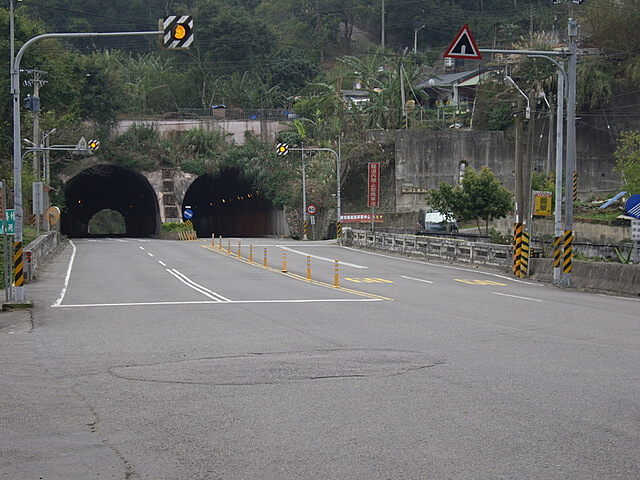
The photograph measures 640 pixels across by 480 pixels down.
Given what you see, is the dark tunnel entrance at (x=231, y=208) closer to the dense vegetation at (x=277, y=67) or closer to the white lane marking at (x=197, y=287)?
the dense vegetation at (x=277, y=67)

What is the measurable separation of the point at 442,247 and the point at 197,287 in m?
16.6

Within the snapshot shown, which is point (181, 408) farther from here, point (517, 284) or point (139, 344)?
point (517, 284)

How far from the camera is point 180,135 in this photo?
8331 centimetres

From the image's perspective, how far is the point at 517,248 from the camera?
107ft

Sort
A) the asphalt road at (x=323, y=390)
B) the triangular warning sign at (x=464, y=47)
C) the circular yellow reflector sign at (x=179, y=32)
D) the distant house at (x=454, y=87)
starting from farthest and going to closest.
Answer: the distant house at (x=454, y=87), the triangular warning sign at (x=464, y=47), the circular yellow reflector sign at (x=179, y=32), the asphalt road at (x=323, y=390)

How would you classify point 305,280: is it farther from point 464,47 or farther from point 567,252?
point 464,47

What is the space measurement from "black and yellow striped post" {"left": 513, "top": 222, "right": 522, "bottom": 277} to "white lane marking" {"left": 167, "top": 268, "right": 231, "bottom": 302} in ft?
40.8

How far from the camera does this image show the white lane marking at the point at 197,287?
939 inches

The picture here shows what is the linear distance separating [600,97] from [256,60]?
47.4 meters

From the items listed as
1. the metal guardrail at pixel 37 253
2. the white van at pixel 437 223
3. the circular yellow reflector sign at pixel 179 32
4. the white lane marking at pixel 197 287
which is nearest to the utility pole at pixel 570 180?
the white lane marking at pixel 197 287

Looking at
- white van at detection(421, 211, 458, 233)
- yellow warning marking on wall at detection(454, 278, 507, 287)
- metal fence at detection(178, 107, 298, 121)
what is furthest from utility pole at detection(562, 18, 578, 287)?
metal fence at detection(178, 107, 298, 121)

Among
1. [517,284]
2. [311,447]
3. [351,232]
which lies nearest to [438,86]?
[351,232]

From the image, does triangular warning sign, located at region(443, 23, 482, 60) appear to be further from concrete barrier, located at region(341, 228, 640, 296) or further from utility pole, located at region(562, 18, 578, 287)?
concrete barrier, located at region(341, 228, 640, 296)

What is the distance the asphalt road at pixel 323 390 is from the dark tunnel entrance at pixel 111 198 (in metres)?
63.6
